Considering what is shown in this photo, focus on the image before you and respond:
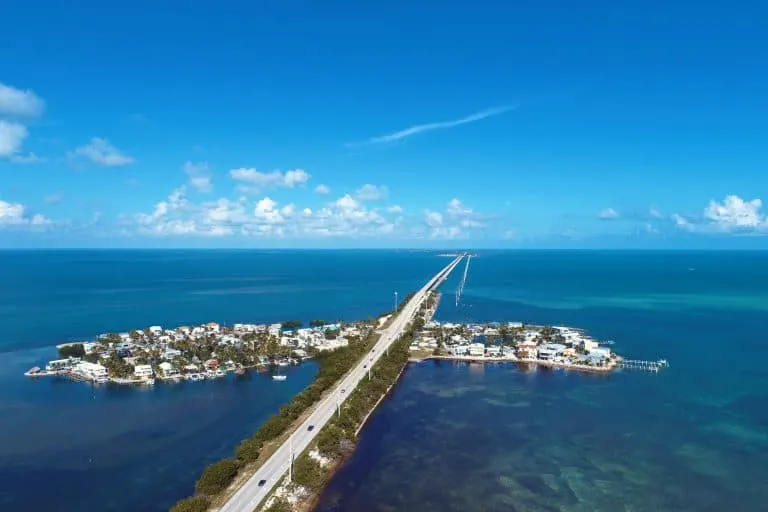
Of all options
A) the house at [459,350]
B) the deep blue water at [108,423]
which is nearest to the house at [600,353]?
the house at [459,350]

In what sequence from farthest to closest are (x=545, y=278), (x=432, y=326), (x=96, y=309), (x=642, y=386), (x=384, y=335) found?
1. (x=545, y=278)
2. (x=96, y=309)
3. (x=432, y=326)
4. (x=384, y=335)
5. (x=642, y=386)

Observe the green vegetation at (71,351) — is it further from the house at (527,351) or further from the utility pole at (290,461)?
the house at (527,351)

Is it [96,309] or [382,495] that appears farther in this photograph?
[96,309]

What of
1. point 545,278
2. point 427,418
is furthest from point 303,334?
point 545,278

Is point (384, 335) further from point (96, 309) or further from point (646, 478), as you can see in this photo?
point (96, 309)

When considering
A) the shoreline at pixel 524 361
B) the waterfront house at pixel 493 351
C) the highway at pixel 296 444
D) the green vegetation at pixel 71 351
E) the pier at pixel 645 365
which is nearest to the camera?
the highway at pixel 296 444

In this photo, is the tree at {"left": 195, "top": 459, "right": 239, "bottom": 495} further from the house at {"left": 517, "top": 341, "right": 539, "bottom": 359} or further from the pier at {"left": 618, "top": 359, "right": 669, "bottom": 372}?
the pier at {"left": 618, "top": 359, "right": 669, "bottom": 372}
